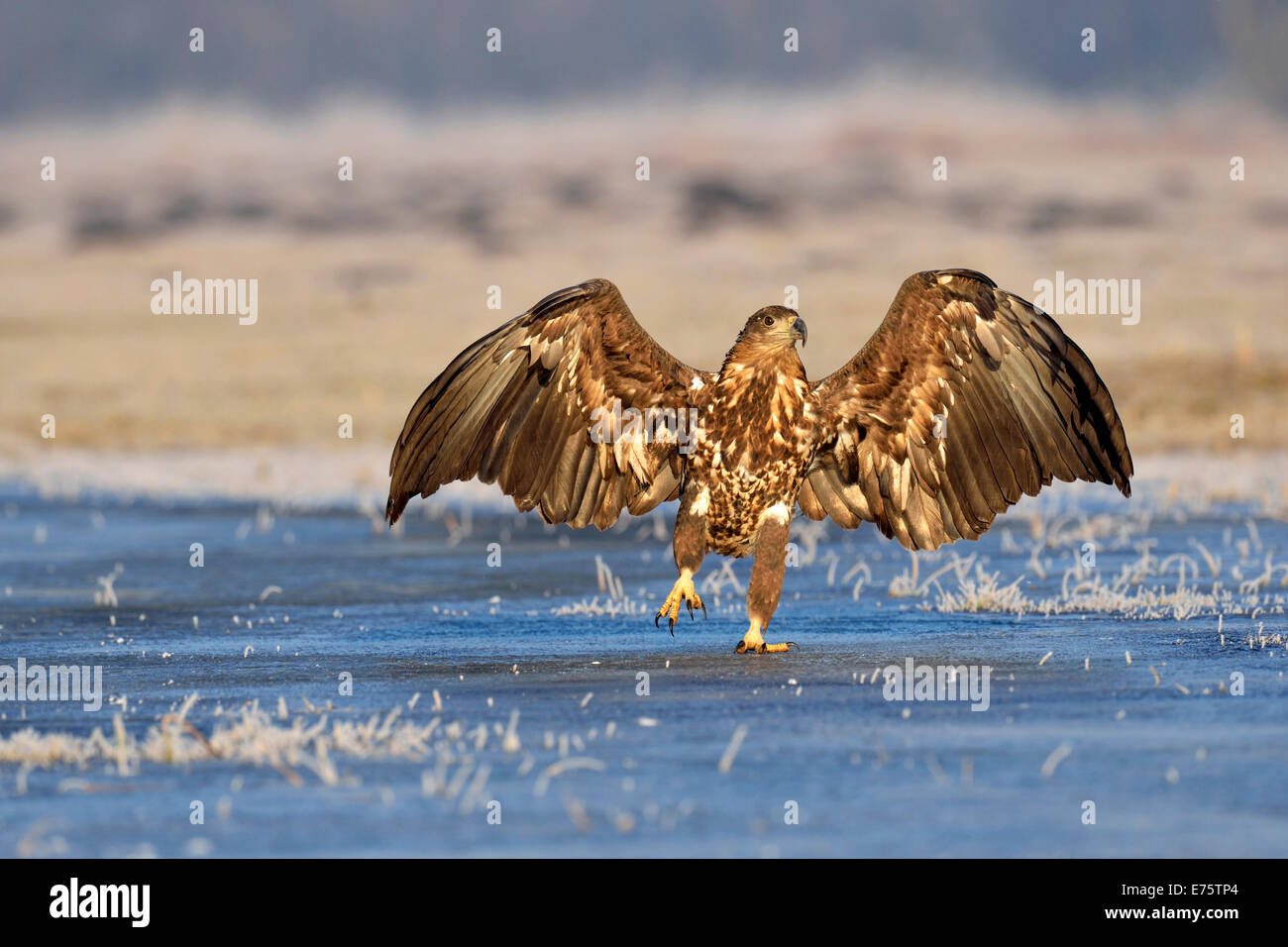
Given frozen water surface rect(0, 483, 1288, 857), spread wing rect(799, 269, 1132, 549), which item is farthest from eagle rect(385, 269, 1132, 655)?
frozen water surface rect(0, 483, 1288, 857)

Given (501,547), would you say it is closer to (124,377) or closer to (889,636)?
(889,636)

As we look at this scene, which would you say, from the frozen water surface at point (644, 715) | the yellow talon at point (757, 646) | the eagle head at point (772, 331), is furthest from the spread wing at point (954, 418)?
the yellow talon at point (757, 646)

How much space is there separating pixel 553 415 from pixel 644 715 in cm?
306

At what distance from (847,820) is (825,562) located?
33.1 ft

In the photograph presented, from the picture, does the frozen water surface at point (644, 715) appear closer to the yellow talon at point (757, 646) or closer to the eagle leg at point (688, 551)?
the yellow talon at point (757, 646)

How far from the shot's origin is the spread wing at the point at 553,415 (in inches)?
438

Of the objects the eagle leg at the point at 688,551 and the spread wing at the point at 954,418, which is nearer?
the eagle leg at the point at 688,551

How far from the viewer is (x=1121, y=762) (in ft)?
25.1

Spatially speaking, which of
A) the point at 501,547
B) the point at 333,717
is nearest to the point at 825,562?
the point at 501,547

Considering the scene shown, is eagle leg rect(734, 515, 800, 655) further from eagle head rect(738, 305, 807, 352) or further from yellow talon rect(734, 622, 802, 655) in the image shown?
eagle head rect(738, 305, 807, 352)

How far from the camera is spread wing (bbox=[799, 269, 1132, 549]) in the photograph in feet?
36.2

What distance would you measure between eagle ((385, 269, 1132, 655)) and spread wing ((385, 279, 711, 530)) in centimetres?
1

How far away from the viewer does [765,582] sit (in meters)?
10.9

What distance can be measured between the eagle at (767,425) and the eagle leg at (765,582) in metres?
0.01
